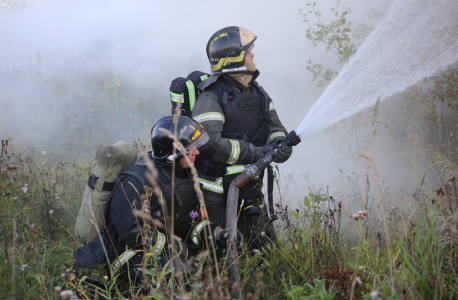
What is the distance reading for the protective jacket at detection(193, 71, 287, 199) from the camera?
2.87 m

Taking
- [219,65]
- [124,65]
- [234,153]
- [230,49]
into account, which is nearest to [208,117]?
[234,153]

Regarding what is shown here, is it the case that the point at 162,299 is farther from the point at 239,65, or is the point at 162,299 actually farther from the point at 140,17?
the point at 140,17

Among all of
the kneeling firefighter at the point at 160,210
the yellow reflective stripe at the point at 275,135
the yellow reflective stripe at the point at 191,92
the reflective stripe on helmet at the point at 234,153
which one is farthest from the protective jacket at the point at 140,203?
the yellow reflective stripe at the point at 275,135

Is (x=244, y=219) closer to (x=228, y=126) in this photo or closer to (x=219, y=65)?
(x=228, y=126)

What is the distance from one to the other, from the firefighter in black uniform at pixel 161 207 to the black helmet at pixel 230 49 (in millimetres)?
764

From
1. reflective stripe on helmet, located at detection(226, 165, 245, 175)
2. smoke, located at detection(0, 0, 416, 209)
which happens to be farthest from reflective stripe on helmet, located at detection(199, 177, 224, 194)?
smoke, located at detection(0, 0, 416, 209)

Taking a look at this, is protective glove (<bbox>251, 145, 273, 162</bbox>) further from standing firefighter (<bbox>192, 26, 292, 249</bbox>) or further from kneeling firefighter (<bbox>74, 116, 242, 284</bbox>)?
kneeling firefighter (<bbox>74, 116, 242, 284</bbox>)

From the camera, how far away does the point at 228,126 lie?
3.07 m

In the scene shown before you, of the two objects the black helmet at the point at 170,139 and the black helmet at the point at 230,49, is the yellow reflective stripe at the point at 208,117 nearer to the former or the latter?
the black helmet at the point at 170,139

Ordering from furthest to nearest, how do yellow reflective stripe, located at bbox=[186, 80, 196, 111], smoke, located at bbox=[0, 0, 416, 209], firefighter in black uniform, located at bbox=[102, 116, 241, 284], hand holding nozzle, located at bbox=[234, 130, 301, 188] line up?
1. smoke, located at bbox=[0, 0, 416, 209]
2. yellow reflective stripe, located at bbox=[186, 80, 196, 111]
3. hand holding nozzle, located at bbox=[234, 130, 301, 188]
4. firefighter in black uniform, located at bbox=[102, 116, 241, 284]

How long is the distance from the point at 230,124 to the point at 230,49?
0.70 m

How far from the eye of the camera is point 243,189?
10.3ft

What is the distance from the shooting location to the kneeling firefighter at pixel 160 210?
2340 mm

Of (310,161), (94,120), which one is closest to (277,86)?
(310,161)
